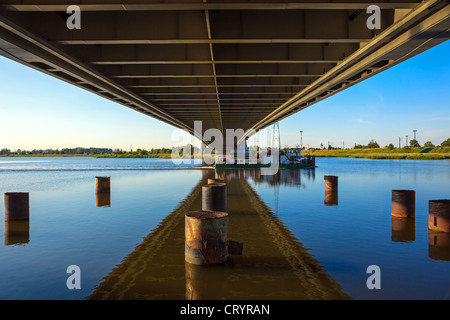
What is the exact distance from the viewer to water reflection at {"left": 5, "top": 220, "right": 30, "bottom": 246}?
1081 centimetres

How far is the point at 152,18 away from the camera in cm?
1073

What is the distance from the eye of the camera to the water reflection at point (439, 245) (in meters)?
8.92

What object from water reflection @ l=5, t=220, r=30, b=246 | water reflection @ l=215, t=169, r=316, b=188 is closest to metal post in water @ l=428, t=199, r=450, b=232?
water reflection @ l=5, t=220, r=30, b=246

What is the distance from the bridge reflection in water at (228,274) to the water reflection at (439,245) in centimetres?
368

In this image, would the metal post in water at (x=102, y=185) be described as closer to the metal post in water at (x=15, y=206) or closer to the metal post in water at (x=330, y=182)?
the metal post in water at (x=15, y=206)

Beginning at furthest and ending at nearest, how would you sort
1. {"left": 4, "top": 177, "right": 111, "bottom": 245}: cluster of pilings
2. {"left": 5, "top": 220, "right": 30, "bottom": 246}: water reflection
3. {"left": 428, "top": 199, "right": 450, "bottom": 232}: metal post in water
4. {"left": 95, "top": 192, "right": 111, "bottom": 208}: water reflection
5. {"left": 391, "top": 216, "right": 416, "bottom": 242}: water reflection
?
{"left": 95, "top": 192, "right": 111, "bottom": 208}: water reflection → {"left": 4, "top": 177, "right": 111, "bottom": 245}: cluster of pilings → {"left": 428, "top": 199, "right": 450, "bottom": 232}: metal post in water → {"left": 391, "top": 216, "right": 416, "bottom": 242}: water reflection → {"left": 5, "top": 220, "right": 30, "bottom": 246}: water reflection

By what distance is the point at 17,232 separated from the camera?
12.1m

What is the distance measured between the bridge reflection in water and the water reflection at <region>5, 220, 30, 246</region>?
445cm

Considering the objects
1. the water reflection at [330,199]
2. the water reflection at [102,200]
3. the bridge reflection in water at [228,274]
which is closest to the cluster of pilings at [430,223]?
the bridge reflection in water at [228,274]

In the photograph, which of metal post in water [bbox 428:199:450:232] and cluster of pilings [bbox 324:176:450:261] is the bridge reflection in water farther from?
metal post in water [bbox 428:199:450:232]

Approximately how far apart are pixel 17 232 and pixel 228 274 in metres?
9.41
